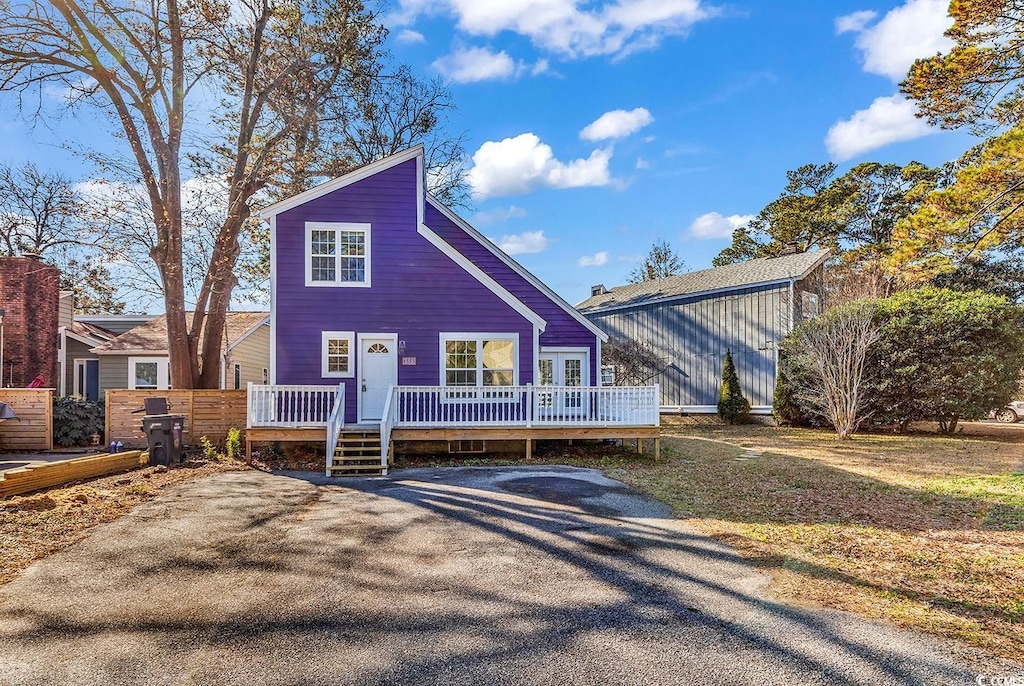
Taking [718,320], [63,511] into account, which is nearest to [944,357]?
[718,320]

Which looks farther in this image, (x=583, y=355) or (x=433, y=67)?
(x=433, y=67)

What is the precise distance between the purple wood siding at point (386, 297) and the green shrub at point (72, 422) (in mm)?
5512

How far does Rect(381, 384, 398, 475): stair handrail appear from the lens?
11.4 meters

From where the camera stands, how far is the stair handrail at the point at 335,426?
11.4 metres

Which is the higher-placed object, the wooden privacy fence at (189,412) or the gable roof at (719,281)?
the gable roof at (719,281)

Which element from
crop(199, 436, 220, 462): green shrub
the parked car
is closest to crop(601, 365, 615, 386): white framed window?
the parked car

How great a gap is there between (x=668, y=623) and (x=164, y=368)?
2080cm

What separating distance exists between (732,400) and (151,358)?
2095cm

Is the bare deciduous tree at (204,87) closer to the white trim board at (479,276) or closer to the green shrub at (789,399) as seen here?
the white trim board at (479,276)

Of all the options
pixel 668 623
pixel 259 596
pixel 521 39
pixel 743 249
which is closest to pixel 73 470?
pixel 259 596

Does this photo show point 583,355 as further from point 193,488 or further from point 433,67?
point 433,67

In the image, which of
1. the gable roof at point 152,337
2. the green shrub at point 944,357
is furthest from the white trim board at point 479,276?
the green shrub at point 944,357

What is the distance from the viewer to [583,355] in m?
17.6

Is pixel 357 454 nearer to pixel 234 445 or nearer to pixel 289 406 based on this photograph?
pixel 289 406
